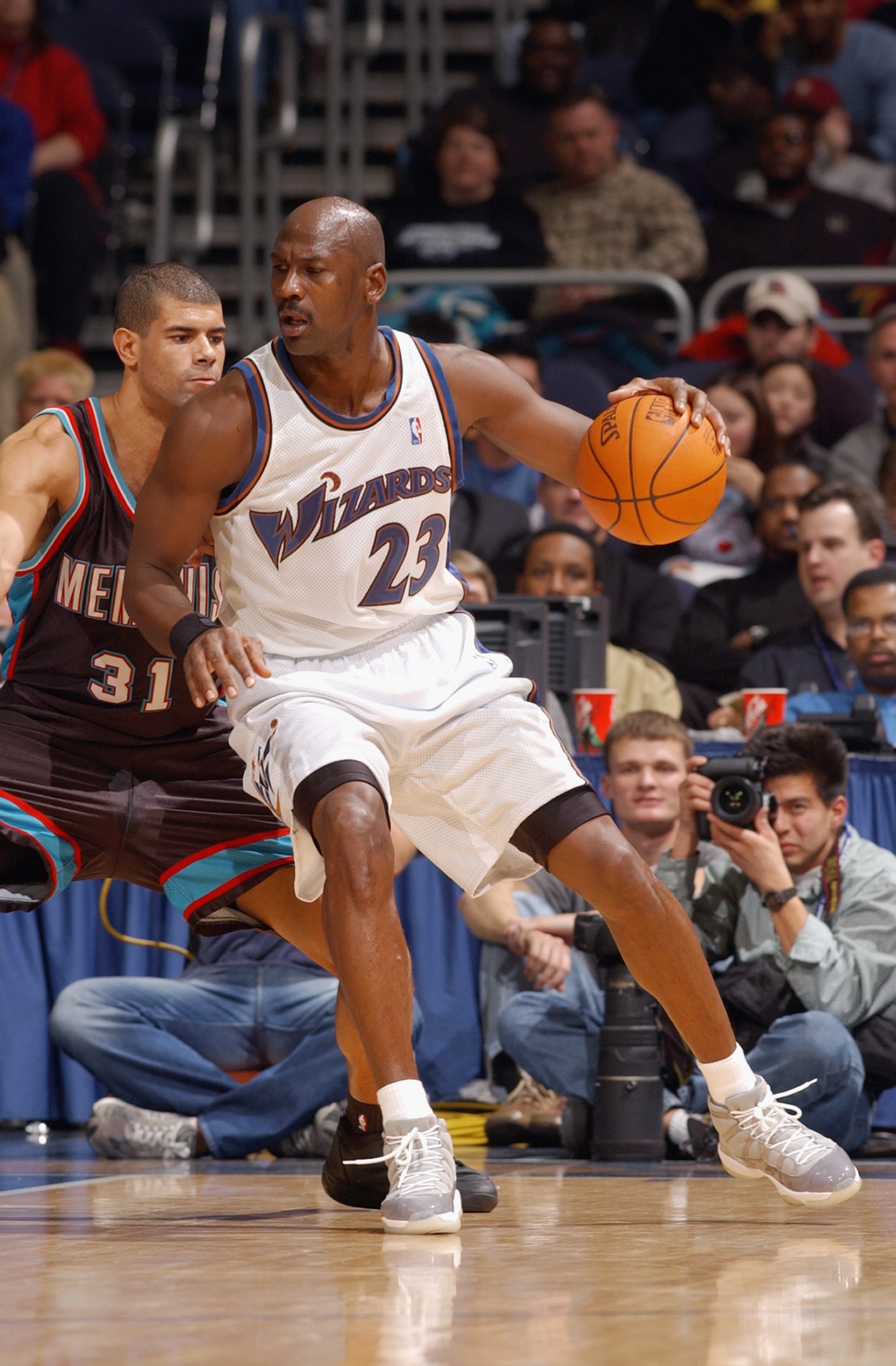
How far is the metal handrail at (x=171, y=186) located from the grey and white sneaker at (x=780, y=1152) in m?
6.39

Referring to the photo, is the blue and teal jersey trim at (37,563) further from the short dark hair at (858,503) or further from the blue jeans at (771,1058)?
the short dark hair at (858,503)

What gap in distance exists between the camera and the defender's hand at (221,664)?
2910 mm

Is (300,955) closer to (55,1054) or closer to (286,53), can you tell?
(55,1054)

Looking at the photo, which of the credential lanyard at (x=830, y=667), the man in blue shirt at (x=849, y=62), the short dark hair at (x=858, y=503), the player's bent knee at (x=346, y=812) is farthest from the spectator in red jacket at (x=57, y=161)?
the player's bent knee at (x=346, y=812)

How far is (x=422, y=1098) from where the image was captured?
2900 mm

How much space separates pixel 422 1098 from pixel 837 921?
2.02 metres

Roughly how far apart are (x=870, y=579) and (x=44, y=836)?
2.95 metres

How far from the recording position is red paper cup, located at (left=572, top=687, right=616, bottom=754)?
5.14m

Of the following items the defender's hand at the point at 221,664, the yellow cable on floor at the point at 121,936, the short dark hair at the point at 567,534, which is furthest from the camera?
the short dark hair at the point at 567,534

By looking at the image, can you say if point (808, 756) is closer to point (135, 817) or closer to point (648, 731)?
point (648, 731)

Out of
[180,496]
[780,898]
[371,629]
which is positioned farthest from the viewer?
[780,898]

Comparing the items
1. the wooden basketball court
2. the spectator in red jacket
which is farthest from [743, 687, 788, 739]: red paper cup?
the spectator in red jacket

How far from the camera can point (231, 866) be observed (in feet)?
11.8

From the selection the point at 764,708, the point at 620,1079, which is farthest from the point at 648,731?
the point at 620,1079
